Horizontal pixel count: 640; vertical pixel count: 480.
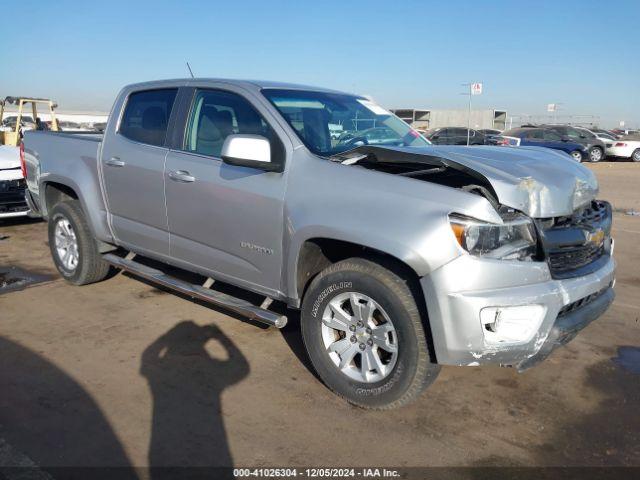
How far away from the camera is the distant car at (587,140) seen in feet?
79.2

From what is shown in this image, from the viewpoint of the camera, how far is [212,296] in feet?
13.3

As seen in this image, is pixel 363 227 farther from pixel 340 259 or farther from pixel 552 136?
pixel 552 136

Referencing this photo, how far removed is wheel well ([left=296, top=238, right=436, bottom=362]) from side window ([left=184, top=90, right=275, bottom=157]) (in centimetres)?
90

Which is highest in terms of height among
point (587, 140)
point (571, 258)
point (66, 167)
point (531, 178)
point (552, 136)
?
point (531, 178)

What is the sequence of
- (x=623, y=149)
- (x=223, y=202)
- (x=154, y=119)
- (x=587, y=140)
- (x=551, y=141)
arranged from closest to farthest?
(x=223, y=202) → (x=154, y=119) → (x=551, y=141) → (x=587, y=140) → (x=623, y=149)

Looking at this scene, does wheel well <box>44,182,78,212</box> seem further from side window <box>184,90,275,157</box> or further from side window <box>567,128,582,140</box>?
side window <box>567,128,582,140</box>

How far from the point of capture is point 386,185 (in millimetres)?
3090

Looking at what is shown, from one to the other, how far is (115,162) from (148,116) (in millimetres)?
480

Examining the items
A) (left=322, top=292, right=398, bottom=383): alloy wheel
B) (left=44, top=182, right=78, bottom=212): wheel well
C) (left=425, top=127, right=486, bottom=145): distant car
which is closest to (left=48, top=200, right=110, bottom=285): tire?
(left=44, top=182, right=78, bottom=212): wheel well

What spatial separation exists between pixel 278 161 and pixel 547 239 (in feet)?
5.47

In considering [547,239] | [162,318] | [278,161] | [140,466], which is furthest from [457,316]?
[162,318]

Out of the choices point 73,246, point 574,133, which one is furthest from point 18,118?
point 574,133

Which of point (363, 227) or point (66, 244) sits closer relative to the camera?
point (363, 227)

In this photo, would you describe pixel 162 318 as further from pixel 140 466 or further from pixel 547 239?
pixel 547 239
